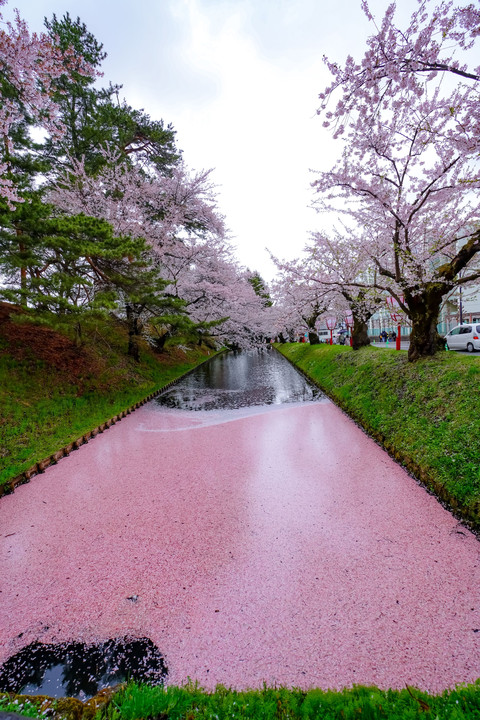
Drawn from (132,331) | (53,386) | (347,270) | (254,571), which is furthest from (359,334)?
(254,571)

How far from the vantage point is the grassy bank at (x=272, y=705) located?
1.67 meters

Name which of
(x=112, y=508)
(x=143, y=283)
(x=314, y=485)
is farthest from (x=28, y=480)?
(x=143, y=283)

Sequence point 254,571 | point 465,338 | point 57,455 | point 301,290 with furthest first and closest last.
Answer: point 465,338
point 301,290
point 57,455
point 254,571

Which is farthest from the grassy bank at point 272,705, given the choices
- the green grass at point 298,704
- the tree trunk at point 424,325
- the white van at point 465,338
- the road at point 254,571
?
the white van at point 465,338

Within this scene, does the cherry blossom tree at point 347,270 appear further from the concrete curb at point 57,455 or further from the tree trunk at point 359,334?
the concrete curb at point 57,455

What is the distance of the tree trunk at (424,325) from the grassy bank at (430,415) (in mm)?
353

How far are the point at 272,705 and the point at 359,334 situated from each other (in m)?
13.6

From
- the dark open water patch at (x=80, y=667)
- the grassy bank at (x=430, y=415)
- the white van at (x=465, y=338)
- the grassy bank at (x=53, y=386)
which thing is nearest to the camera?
→ the dark open water patch at (x=80, y=667)

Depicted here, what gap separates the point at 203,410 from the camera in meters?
9.62

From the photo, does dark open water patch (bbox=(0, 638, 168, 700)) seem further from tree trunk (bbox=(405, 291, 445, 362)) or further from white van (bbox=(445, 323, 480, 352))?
white van (bbox=(445, 323, 480, 352))

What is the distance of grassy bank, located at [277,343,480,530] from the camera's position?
395 cm

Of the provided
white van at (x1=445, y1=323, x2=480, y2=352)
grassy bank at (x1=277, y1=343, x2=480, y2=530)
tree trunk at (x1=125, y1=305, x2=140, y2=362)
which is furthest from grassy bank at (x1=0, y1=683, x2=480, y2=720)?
white van at (x1=445, y1=323, x2=480, y2=352)

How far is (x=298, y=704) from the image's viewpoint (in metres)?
1.77

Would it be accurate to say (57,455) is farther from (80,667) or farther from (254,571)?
(254,571)
